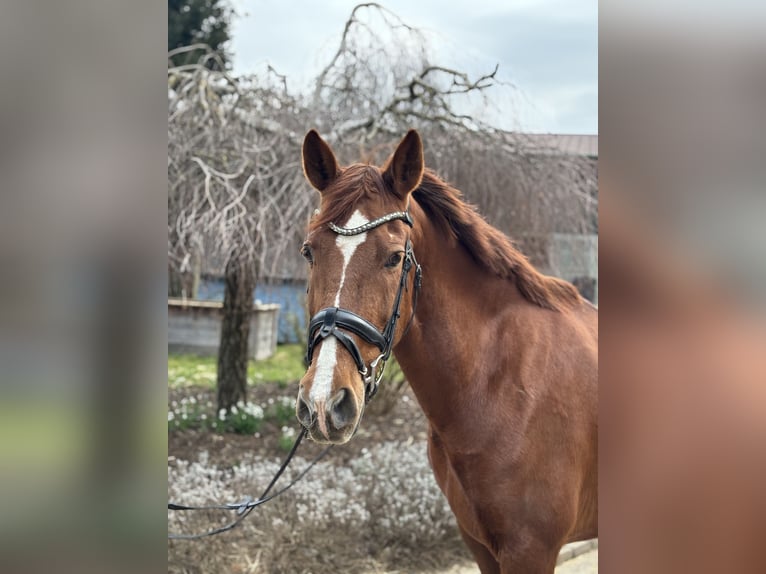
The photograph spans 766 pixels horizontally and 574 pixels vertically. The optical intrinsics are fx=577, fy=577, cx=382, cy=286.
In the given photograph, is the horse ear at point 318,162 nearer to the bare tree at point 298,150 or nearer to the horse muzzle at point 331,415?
the horse muzzle at point 331,415

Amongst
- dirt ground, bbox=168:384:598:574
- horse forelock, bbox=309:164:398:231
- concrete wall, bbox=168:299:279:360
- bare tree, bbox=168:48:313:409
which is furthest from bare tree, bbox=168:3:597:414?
concrete wall, bbox=168:299:279:360

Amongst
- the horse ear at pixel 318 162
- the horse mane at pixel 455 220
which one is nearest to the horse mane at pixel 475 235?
the horse mane at pixel 455 220

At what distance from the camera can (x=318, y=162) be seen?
5.77ft

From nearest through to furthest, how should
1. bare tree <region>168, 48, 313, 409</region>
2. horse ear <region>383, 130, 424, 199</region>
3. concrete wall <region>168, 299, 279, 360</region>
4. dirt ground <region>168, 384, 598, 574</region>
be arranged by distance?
horse ear <region>383, 130, 424, 199</region>, dirt ground <region>168, 384, 598, 574</region>, bare tree <region>168, 48, 313, 409</region>, concrete wall <region>168, 299, 279, 360</region>

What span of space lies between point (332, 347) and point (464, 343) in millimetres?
583

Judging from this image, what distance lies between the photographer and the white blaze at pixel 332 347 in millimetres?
1387

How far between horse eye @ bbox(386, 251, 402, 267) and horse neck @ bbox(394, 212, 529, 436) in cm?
18

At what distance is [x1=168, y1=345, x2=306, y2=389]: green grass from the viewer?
694 centimetres

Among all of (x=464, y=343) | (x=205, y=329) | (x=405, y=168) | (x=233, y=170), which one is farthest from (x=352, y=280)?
(x=205, y=329)

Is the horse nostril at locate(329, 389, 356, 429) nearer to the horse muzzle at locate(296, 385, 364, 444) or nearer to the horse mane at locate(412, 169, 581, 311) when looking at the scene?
the horse muzzle at locate(296, 385, 364, 444)

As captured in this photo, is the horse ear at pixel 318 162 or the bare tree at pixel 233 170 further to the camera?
the bare tree at pixel 233 170
